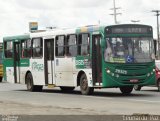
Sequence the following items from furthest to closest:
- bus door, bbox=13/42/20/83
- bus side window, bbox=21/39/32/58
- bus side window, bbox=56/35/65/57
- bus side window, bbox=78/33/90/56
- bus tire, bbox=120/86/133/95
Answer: bus door, bbox=13/42/20/83 → bus side window, bbox=21/39/32/58 → bus side window, bbox=56/35/65/57 → bus tire, bbox=120/86/133/95 → bus side window, bbox=78/33/90/56

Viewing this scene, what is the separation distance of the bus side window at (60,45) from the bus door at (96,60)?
2699mm

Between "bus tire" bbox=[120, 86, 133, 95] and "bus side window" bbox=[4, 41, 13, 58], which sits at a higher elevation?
"bus side window" bbox=[4, 41, 13, 58]

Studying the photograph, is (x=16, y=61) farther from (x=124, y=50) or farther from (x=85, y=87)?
(x=124, y=50)

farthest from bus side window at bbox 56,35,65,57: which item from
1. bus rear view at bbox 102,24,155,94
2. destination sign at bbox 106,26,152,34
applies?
destination sign at bbox 106,26,152,34

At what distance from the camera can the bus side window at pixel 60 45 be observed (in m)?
27.2

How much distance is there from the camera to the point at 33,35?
29.9 m

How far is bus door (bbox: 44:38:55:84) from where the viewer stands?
2819cm

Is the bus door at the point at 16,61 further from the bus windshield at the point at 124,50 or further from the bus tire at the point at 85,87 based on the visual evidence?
the bus windshield at the point at 124,50

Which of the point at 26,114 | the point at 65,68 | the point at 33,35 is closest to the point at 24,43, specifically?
the point at 33,35

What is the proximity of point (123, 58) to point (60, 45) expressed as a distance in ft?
13.9

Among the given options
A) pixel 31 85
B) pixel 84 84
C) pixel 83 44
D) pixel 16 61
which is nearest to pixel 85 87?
pixel 84 84

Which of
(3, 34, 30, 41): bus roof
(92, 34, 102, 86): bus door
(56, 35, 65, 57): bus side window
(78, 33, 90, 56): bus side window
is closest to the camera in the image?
(92, 34, 102, 86): bus door

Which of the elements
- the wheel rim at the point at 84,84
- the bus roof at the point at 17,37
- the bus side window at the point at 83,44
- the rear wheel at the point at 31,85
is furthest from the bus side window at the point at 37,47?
the wheel rim at the point at 84,84

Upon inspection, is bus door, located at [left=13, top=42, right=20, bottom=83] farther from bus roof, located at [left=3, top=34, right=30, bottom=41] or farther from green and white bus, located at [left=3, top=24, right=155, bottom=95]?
green and white bus, located at [left=3, top=24, right=155, bottom=95]
